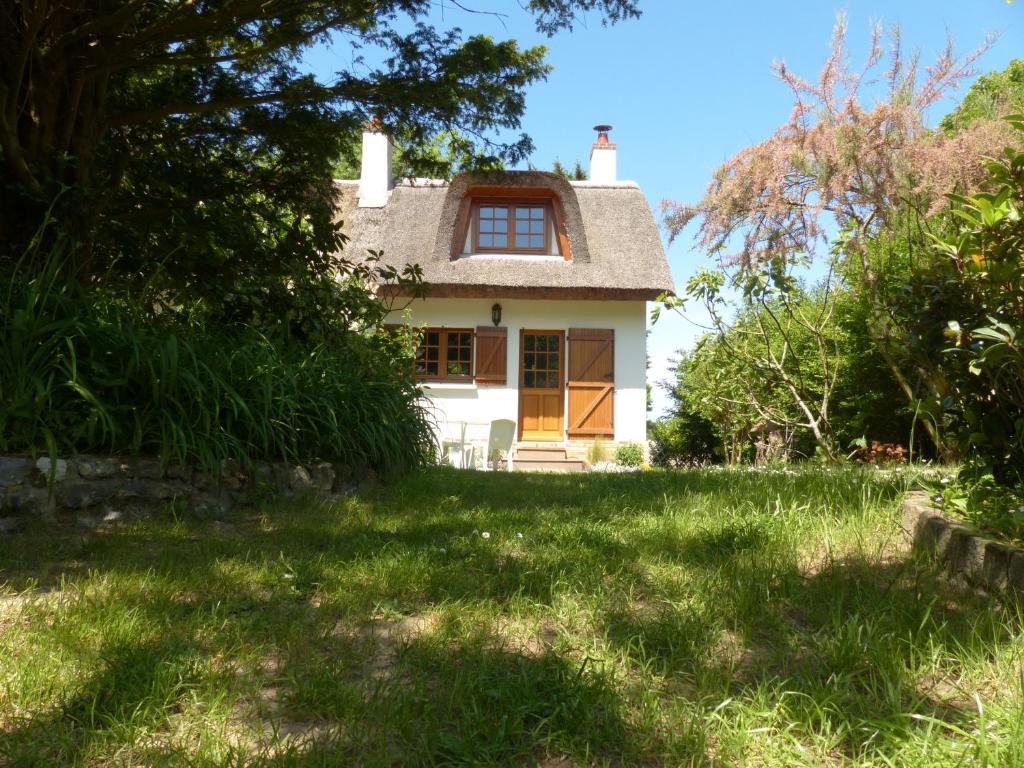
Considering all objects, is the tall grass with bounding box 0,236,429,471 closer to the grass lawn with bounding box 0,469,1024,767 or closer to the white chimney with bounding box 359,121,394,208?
the grass lawn with bounding box 0,469,1024,767

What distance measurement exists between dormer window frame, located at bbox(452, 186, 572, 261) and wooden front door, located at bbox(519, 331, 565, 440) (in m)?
1.64

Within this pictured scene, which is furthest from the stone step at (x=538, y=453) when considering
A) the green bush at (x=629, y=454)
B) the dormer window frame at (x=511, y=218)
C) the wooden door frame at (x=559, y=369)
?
the dormer window frame at (x=511, y=218)

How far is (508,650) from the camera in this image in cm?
172

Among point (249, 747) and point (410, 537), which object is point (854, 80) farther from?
point (249, 747)

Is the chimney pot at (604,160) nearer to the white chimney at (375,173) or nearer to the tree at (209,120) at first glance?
the white chimney at (375,173)

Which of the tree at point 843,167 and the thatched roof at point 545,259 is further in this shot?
the thatched roof at point 545,259

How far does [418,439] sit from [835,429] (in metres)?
7.39

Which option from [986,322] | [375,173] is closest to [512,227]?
[375,173]

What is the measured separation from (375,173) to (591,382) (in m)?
6.88

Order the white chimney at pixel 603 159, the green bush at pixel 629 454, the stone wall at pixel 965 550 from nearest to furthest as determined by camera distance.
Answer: the stone wall at pixel 965 550, the green bush at pixel 629 454, the white chimney at pixel 603 159

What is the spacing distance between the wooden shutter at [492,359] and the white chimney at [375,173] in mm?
4337

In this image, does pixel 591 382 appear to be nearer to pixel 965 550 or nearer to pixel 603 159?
pixel 603 159

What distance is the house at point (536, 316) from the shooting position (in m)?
11.4

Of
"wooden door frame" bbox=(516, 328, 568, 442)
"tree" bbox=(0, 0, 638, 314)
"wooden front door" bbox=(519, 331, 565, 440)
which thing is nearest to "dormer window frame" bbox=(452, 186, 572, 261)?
"wooden door frame" bbox=(516, 328, 568, 442)
